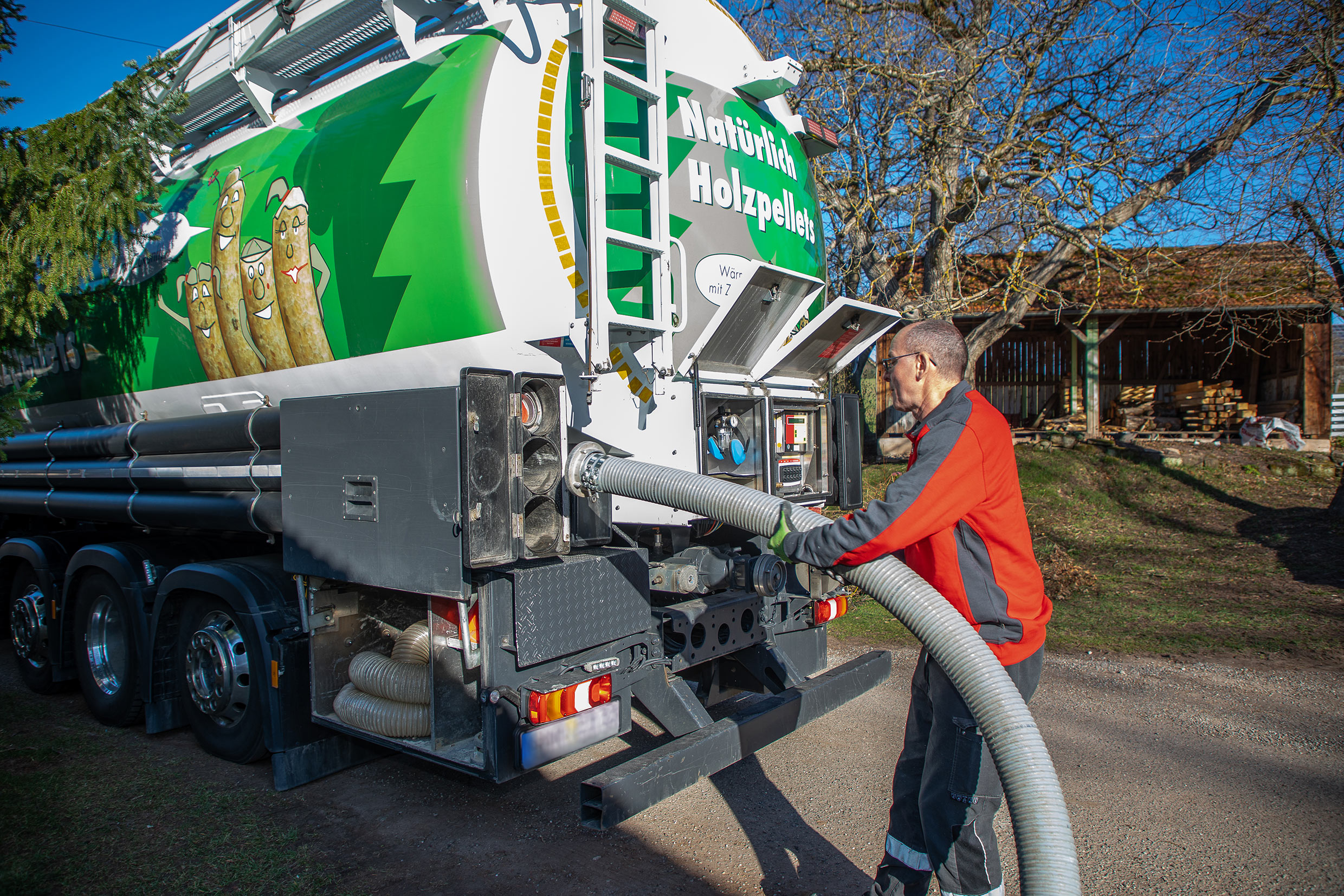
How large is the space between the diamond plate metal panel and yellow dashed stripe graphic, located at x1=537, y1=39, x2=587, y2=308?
108 cm

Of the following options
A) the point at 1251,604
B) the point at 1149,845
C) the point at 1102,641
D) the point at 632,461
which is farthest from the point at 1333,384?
the point at 632,461

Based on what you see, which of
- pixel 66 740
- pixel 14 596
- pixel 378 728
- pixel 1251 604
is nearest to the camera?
pixel 378 728

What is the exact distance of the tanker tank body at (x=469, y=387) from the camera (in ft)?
10.3

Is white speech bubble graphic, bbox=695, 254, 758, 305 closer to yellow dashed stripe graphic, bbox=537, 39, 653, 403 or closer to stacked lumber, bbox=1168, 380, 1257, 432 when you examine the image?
yellow dashed stripe graphic, bbox=537, 39, 653, 403

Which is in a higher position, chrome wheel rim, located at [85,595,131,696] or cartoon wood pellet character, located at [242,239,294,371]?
cartoon wood pellet character, located at [242,239,294,371]

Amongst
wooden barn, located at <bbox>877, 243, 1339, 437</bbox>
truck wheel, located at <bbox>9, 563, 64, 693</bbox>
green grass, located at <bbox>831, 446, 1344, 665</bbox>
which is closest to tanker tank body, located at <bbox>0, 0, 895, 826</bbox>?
truck wheel, located at <bbox>9, 563, 64, 693</bbox>

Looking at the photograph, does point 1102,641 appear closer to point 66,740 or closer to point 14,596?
point 66,740

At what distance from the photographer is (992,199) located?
10.7 m

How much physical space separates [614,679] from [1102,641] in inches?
190

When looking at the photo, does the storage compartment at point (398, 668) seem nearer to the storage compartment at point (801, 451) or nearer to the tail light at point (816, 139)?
the storage compartment at point (801, 451)

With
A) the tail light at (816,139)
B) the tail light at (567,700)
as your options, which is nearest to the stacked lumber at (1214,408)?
the tail light at (816,139)

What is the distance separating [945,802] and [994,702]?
44 centimetres

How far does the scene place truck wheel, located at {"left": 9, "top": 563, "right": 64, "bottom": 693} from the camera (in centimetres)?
569

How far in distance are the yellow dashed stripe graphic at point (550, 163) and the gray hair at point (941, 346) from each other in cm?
141
